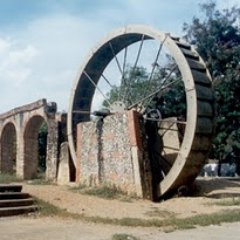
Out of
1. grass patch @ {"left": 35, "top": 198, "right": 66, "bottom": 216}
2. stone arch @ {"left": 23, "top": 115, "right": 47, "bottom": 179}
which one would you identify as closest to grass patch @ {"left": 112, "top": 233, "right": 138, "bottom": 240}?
grass patch @ {"left": 35, "top": 198, "right": 66, "bottom": 216}

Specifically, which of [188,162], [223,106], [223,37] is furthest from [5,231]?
[223,37]

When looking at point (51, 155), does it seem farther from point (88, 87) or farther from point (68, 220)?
point (68, 220)

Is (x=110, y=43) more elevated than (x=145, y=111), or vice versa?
(x=110, y=43)

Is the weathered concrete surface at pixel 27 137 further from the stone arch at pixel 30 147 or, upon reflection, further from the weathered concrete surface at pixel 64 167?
the weathered concrete surface at pixel 64 167

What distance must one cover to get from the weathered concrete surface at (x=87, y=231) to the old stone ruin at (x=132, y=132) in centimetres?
411

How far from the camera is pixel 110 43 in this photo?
51.6 ft

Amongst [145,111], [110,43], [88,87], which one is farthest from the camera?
[88,87]

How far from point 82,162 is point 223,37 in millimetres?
7951

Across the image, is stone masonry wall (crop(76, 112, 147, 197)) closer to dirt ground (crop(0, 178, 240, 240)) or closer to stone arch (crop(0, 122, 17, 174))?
dirt ground (crop(0, 178, 240, 240))

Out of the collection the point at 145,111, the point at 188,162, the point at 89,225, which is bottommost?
the point at 89,225

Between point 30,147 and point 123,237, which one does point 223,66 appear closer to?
point 30,147

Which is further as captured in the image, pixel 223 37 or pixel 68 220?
pixel 223 37

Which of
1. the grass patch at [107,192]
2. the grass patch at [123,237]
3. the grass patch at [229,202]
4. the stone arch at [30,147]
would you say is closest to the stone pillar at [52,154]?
the stone arch at [30,147]

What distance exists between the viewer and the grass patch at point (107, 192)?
1230 cm
